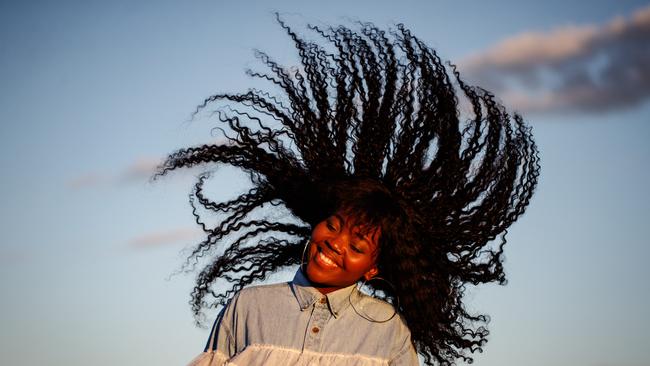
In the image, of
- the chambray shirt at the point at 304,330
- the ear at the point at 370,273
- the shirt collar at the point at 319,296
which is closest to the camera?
the chambray shirt at the point at 304,330

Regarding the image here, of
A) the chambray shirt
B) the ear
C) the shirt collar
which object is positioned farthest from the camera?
the ear

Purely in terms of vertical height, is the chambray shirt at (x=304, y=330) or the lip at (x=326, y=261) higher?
the lip at (x=326, y=261)

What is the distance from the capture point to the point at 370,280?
784cm

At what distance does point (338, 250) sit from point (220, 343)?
83 cm

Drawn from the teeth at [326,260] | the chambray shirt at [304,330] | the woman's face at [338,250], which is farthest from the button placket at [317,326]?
the teeth at [326,260]

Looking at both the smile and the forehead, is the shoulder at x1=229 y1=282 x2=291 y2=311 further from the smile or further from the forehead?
the forehead

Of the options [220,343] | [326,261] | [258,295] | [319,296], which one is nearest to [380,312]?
[319,296]

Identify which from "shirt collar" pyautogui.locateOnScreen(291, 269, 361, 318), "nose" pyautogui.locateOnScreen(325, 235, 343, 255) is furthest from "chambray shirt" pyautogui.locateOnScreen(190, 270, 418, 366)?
"nose" pyautogui.locateOnScreen(325, 235, 343, 255)

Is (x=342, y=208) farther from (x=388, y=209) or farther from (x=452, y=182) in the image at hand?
(x=452, y=182)

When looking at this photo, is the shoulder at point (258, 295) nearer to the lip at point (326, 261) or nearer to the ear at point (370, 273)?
the lip at point (326, 261)

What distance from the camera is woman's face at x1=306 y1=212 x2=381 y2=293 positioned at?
7430 mm

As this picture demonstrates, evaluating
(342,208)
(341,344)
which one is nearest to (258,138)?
(342,208)

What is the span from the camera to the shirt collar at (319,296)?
754 cm

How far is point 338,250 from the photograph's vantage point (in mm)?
7422
